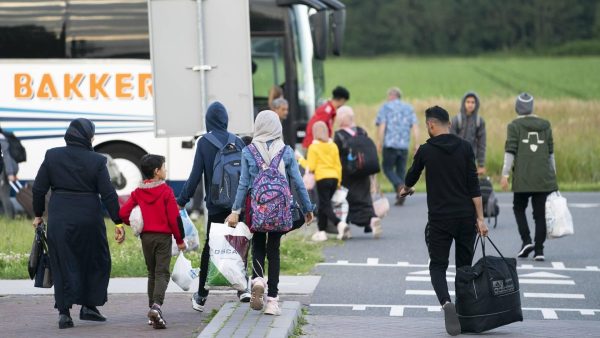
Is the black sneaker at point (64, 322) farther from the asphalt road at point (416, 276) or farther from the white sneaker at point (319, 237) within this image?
the white sneaker at point (319, 237)

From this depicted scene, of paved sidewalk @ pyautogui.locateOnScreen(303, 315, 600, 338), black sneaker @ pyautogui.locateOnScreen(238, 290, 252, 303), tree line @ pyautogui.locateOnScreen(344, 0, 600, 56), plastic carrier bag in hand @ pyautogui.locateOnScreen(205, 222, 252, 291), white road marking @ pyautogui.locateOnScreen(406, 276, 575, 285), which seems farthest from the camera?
tree line @ pyautogui.locateOnScreen(344, 0, 600, 56)

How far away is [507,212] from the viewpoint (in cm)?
2005

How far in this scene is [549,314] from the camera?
1079cm

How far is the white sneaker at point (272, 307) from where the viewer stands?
972 cm

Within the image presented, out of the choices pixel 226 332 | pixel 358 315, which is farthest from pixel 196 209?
pixel 226 332

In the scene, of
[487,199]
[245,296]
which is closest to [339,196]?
[487,199]

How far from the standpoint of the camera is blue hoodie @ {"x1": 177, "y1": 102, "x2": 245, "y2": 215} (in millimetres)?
10219

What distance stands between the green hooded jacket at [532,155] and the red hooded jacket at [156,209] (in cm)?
525

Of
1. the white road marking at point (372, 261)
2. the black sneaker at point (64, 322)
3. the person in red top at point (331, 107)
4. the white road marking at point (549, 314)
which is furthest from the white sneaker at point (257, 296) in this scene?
the person in red top at point (331, 107)

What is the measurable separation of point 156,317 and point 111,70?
11.0 metres

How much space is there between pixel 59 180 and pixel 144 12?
1106 cm

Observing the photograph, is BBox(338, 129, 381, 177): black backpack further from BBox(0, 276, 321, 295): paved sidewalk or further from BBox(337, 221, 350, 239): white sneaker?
BBox(0, 276, 321, 295): paved sidewalk

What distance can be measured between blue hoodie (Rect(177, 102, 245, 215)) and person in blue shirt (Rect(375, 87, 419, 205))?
436 inches

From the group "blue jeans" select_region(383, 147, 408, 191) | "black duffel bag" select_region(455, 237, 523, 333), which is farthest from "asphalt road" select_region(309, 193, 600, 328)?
"blue jeans" select_region(383, 147, 408, 191)
